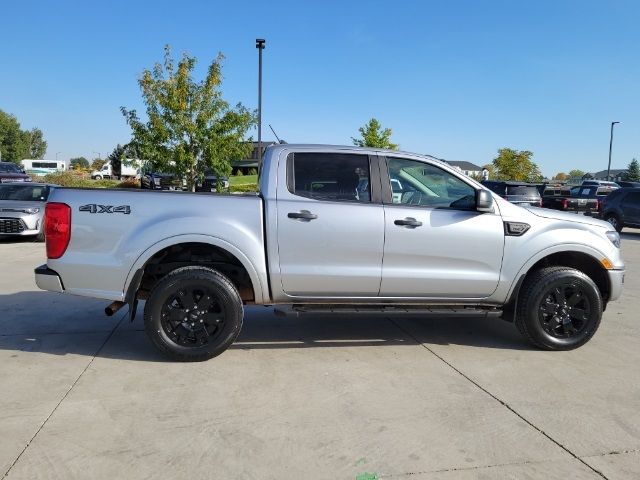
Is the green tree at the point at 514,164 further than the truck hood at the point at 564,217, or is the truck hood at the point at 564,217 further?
the green tree at the point at 514,164

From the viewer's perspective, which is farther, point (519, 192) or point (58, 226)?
point (519, 192)

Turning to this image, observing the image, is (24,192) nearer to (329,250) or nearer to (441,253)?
(329,250)

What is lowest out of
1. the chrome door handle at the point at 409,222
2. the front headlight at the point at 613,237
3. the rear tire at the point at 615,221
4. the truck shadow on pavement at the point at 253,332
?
the truck shadow on pavement at the point at 253,332

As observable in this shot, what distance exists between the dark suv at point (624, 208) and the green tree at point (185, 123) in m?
13.3

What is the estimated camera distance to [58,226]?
417 centimetres

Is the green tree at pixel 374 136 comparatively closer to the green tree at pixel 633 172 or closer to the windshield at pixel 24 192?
the windshield at pixel 24 192

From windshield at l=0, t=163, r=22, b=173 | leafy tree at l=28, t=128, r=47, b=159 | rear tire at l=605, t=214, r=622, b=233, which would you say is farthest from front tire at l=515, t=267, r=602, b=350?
leafy tree at l=28, t=128, r=47, b=159

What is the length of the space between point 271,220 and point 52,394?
6.87ft

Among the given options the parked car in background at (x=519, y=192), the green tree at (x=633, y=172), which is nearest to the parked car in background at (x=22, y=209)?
the parked car in background at (x=519, y=192)

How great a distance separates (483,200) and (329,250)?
142cm

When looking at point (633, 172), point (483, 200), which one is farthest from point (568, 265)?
point (633, 172)

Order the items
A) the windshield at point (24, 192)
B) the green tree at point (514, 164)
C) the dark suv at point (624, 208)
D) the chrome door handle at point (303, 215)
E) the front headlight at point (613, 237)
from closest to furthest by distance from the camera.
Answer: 1. the chrome door handle at point (303, 215)
2. the front headlight at point (613, 237)
3. the windshield at point (24, 192)
4. the dark suv at point (624, 208)
5. the green tree at point (514, 164)

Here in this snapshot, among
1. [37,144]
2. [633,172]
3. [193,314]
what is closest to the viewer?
[193,314]

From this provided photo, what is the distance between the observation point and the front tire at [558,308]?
4.68m
